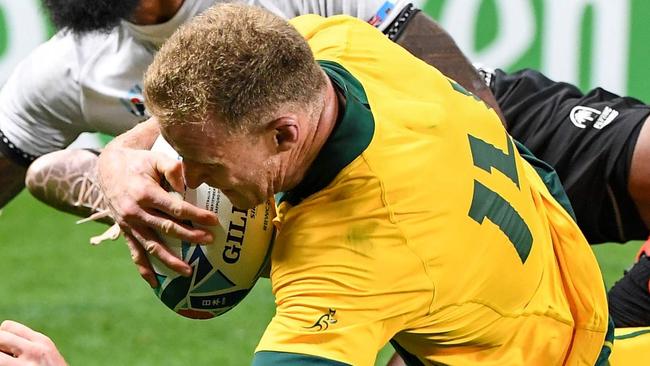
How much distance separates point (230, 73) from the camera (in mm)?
2148

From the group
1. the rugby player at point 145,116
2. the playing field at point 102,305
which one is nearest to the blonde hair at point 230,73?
the rugby player at point 145,116

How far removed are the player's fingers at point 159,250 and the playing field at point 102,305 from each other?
1967mm

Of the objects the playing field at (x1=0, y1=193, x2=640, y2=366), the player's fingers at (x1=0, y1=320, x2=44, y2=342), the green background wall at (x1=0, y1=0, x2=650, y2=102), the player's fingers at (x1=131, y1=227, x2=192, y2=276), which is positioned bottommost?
the playing field at (x1=0, y1=193, x2=640, y2=366)

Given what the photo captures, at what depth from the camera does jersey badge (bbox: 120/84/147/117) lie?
3.73 m

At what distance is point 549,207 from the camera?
2.76 meters

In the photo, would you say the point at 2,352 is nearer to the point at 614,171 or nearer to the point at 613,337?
the point at 613,337

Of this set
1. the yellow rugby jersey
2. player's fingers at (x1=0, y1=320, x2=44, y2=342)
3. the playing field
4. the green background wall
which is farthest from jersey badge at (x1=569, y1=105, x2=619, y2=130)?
the green background wall

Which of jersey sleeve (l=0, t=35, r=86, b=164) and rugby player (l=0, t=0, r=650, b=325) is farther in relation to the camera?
jersey sleeve (l=0, t=35, r=86, b=164)

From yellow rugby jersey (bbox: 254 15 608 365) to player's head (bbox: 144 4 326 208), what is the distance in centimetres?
12

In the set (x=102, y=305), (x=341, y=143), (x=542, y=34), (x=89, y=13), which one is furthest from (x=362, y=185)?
(x=542, y=34)

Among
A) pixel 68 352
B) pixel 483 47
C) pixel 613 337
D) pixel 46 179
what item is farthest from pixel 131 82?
pixel 483 47

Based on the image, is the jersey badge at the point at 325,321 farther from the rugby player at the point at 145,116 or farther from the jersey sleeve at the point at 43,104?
the jersey sleeve at the point at 43,104

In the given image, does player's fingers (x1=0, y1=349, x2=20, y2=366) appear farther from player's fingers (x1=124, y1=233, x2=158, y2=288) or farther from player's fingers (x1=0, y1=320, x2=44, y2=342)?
player's fingers (x1=124, y1=233, x2=158, y2=288)

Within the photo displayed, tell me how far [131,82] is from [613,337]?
1533 mm
